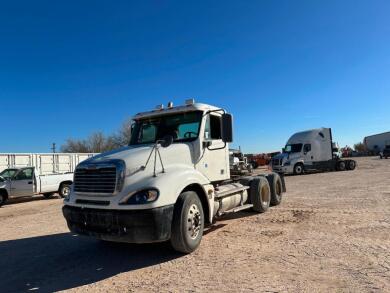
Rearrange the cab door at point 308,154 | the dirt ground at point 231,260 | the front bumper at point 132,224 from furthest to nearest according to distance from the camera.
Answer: the cab door at point 308,154 → the front bumper at point 132,224 → the dirt ground at point 231,260

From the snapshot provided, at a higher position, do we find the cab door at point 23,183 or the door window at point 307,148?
the door window at point 307,148

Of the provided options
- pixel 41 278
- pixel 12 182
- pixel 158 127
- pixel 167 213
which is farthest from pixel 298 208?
pixel 12 182

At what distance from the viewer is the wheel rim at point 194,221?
602cm

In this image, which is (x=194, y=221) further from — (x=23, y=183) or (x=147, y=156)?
(x=23, y=183)

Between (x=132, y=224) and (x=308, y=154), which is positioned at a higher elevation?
(x=308, y=154)

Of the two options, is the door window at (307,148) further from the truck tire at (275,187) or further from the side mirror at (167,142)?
the side mirror at (167,142)

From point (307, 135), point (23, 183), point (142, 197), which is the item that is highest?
point (307, 135)

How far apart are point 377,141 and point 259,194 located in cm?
9262

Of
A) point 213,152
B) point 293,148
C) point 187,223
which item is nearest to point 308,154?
point 293,148

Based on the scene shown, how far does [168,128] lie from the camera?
7434mm

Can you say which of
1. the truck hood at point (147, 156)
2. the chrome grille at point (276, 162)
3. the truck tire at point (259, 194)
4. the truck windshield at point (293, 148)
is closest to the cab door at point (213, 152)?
the truck hood at point (147, 156)

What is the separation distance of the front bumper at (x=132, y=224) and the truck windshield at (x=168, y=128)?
2.06 m

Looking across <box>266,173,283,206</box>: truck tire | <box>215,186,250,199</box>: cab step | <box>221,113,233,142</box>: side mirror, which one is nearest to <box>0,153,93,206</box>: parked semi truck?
<box>266,173,283,206</box>: truck tire

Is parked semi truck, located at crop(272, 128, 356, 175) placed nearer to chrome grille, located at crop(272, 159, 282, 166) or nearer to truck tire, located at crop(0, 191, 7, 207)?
chrome grille, located at crop(272, 159, 282, 166)
